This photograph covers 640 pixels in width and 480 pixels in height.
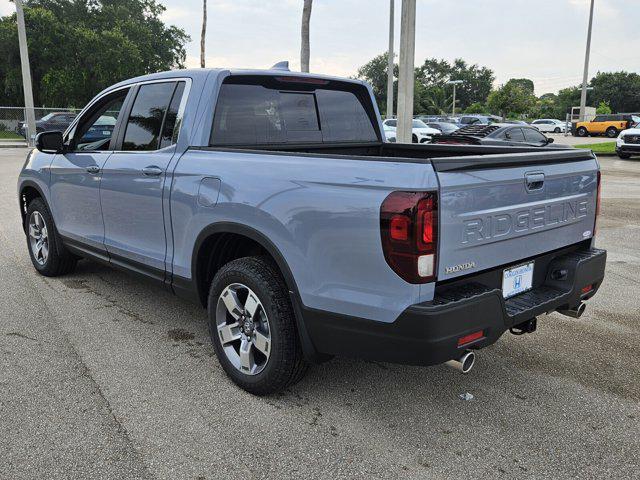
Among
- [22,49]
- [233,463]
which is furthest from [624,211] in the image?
[22,49]

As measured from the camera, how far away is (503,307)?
2826 millimetres

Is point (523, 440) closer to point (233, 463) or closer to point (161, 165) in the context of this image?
point (233, 463)

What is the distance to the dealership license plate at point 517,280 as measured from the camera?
10.1 feet

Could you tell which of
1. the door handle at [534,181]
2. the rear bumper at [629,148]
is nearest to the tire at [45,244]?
the door handle at [534,181]

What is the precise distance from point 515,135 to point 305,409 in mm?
17200

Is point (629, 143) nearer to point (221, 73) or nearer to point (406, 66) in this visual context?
point (406, 66)

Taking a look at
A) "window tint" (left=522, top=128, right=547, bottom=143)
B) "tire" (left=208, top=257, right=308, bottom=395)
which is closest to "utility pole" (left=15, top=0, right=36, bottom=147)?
"window tint" (left=522, top=128, right=547, bottom=143)

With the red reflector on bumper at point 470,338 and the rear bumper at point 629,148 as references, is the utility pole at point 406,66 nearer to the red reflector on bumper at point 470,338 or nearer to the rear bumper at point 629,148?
the red reflector on bumper at point 470,338

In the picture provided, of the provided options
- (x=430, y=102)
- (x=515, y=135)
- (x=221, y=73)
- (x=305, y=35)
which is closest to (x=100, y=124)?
(x=221, y=73)

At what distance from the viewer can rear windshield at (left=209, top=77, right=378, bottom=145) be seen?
3.89 m

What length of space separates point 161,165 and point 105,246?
3.73 feet

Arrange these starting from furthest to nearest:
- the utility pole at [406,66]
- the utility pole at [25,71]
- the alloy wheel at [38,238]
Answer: the utility pole at [25,71]
the utility pole at [406,66]
the alloy wheel at [38,238]

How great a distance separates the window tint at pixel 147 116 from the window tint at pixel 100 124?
29cm

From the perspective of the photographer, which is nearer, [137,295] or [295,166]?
[295,166]
